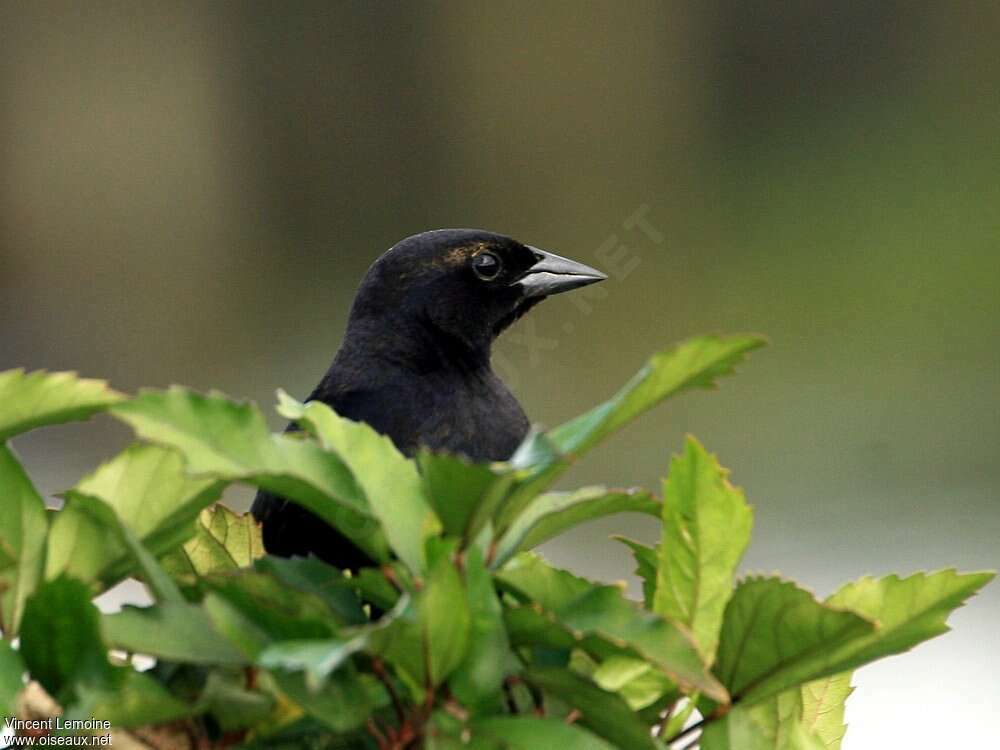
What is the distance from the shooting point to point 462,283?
275cm

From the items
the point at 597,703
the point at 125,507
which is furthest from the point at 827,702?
the point at 125,507

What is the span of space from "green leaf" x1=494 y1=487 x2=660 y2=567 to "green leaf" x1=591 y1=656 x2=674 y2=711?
0.28 ft

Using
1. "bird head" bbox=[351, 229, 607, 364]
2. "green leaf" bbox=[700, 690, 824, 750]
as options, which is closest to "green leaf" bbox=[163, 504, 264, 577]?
"green leaf" bbox=[700, 690, 824, 750]

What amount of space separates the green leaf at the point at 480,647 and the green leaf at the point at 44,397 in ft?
0.79

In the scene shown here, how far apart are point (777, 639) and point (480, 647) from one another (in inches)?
7.2

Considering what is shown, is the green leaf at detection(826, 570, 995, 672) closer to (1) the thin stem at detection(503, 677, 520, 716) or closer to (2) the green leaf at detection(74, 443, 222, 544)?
(1) the thin stem at detection(503, 677, 520, 716)

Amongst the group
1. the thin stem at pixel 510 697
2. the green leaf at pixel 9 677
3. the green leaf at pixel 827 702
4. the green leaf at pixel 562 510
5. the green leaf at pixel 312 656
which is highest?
the green leaf at pixel 562 510

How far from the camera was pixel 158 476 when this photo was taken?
1.04 meters

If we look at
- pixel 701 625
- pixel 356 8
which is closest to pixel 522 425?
pixel 701 625

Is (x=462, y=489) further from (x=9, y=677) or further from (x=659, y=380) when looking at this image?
(x=9, y=677)

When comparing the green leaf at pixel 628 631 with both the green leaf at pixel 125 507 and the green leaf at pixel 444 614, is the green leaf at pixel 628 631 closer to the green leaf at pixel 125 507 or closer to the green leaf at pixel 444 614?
the green leaf at pixel 444 614

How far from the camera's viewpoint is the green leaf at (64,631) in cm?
98

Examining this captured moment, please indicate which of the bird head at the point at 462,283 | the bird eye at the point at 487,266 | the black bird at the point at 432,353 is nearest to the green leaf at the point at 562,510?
the black bird at the point at 432,353

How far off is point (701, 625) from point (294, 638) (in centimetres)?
26
